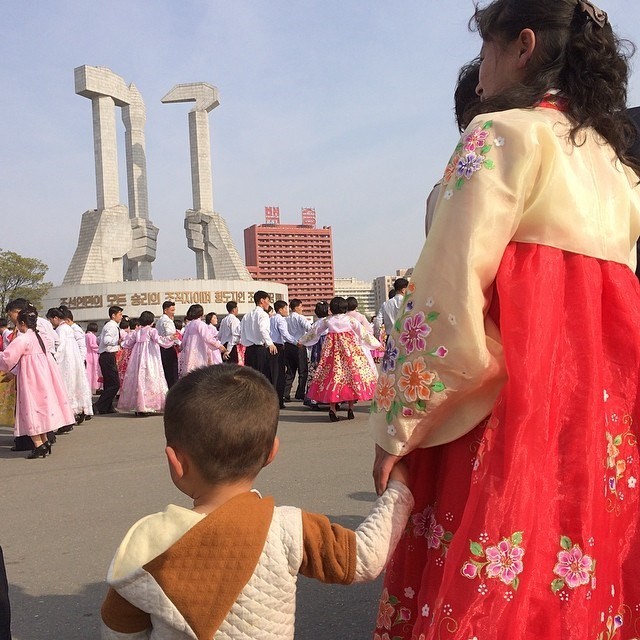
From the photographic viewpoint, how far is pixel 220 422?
1198 mm

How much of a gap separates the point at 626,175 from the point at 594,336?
1.48 feet

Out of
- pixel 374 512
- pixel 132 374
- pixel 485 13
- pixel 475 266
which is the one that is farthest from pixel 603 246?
pixel 132 374

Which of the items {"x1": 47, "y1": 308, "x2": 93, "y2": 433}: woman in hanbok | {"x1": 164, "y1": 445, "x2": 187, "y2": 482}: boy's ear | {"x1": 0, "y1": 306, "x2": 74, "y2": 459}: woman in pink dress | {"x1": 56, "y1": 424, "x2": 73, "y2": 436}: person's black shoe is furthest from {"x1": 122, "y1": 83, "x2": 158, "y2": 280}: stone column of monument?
{"x1": 164, "y1": 445, "x2": 187, "y2": 482}: boy's ear

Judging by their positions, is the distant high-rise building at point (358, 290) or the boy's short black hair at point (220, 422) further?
the distant high-rise building at point (358, 290)

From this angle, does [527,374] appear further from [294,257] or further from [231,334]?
[294,257]

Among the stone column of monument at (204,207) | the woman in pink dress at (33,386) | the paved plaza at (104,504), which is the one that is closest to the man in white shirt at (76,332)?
the paved plaza at (104,504)

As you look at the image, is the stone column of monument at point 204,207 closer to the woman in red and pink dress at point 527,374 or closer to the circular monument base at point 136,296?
the circular monument base at point 136,296

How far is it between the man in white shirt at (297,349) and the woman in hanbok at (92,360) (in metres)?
3.30

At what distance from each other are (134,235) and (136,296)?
3.37m

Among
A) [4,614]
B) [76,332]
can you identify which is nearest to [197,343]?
[76,332]

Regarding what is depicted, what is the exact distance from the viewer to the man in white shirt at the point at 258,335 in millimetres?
8797

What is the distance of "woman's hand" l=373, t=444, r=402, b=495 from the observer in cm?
130

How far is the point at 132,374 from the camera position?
8.92m

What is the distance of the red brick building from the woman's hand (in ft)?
273
